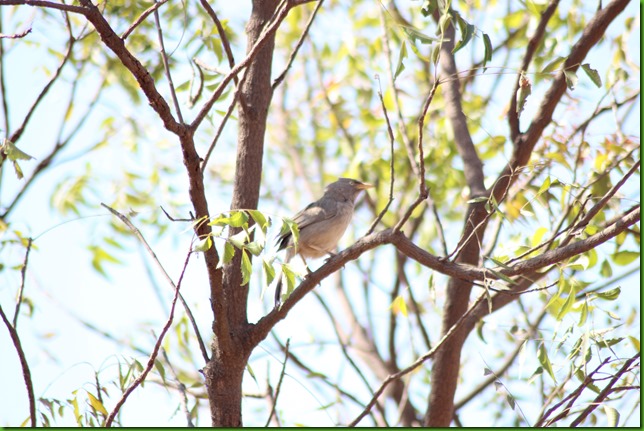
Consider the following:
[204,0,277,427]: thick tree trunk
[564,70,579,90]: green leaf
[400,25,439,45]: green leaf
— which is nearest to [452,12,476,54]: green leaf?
[400,25,439,45]: green leaf

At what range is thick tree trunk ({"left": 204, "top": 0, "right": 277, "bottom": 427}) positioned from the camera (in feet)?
11.4

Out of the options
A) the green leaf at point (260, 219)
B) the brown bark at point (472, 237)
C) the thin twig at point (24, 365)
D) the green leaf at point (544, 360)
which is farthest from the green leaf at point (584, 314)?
the thin twig at point (24, 365)

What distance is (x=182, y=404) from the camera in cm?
362

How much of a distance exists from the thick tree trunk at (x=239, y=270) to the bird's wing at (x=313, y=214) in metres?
2.22

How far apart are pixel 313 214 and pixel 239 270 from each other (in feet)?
8.57

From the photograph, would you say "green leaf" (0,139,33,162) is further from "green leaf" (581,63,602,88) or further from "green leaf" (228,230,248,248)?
"green leaf" (581,63,602,88)

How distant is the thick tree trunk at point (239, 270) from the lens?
136 inches

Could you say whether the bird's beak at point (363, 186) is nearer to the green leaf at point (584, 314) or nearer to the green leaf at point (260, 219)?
the green leaf at point (584, 314)

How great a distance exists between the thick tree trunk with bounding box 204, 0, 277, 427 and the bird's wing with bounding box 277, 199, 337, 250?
222 centimetres

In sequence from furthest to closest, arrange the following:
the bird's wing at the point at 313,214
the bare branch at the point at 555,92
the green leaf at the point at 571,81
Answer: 1. the bird's wing at the point at 313,214
2. the bare branch at the point at 555,92
3. the green leaf at the point at 571,81

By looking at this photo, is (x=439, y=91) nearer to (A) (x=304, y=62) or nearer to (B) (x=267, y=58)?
(B) (x=267, y=58)

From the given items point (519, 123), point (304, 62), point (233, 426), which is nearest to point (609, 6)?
point (519, 123)

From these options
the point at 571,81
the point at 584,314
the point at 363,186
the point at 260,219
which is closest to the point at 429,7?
the point at 571,81

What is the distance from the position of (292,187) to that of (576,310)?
18.8 feet
